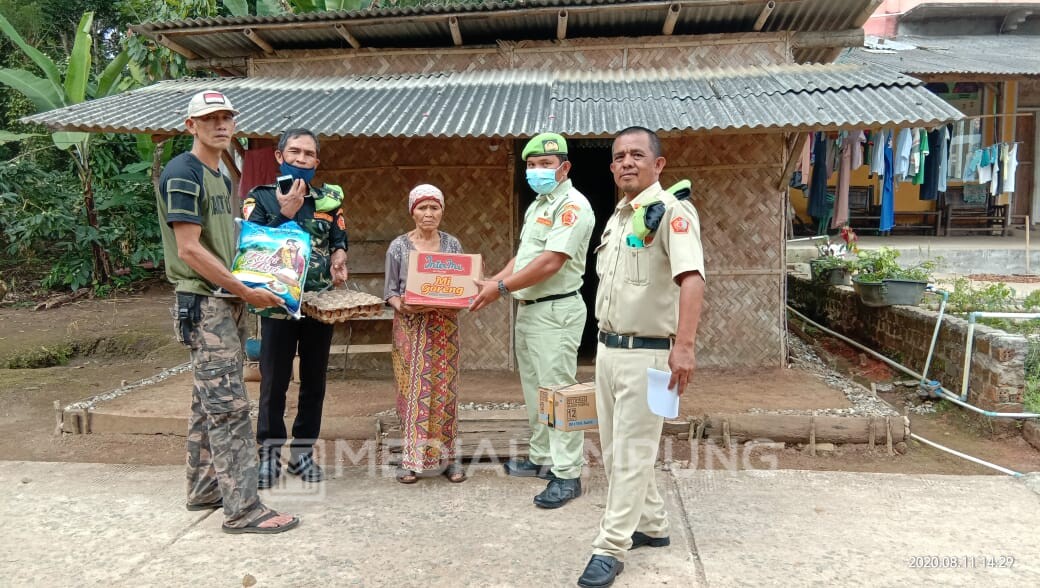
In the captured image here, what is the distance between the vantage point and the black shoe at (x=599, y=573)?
2.76 meters

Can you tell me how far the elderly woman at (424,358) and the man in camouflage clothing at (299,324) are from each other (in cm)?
39

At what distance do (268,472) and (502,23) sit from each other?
15.1 feet

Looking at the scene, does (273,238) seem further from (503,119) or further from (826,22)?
(826,22)

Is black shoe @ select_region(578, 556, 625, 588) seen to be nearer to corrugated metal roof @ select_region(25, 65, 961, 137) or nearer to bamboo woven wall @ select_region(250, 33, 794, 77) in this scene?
corrugated metal roof @ select_region(25, 65, 961, 137)

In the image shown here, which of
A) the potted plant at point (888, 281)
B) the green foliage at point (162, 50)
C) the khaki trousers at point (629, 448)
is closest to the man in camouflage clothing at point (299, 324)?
the khaki trousers at point (629, 448)

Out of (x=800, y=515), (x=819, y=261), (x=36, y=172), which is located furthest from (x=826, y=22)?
(x=36, y=172)

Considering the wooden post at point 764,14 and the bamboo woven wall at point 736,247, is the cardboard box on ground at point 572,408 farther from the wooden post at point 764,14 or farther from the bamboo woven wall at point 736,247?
the wooden post at point 764,14

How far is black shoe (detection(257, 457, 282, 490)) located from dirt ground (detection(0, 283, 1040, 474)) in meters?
1.28

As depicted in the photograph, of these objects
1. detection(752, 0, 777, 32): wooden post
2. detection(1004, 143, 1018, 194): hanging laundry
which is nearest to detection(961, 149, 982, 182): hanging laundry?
detection(1004, 143, 1018, 194): hanging laundry

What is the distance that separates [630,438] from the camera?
9.25ft

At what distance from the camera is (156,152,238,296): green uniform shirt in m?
3.06

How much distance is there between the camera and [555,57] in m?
6.71

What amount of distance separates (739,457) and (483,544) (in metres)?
2.14

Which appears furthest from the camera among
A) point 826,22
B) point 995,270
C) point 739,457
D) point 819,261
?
point 995,270
